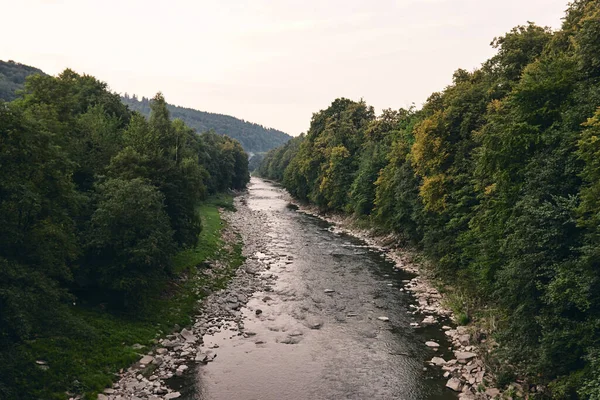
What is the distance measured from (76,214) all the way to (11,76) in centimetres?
14471

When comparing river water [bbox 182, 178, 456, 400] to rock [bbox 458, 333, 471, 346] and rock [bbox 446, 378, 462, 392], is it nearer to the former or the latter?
rock [bbox 446, 378, 462, 392]

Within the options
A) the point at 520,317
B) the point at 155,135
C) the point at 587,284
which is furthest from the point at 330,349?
the point at 155,135

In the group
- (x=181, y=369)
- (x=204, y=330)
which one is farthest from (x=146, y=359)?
(x=204, y=330)

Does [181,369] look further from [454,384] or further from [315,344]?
[454,384]

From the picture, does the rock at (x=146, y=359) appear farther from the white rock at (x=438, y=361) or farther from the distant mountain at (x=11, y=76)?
the distant mountain at (x=11, y=76)

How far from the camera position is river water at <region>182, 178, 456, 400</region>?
17.3 m

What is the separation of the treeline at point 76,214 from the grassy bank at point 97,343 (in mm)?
413

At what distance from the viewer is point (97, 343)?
18.9 m

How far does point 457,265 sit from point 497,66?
52.1 feet

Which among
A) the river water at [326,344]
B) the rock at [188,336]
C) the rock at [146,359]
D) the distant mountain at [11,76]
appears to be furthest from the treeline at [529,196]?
the distant mountain at [11,76]

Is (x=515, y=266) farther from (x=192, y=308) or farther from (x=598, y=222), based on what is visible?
(x=192, y=308)

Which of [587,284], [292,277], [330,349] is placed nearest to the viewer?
[587,284]

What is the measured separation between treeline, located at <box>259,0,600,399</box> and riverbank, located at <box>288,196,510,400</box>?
0.85 metres

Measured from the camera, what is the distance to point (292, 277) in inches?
1315
